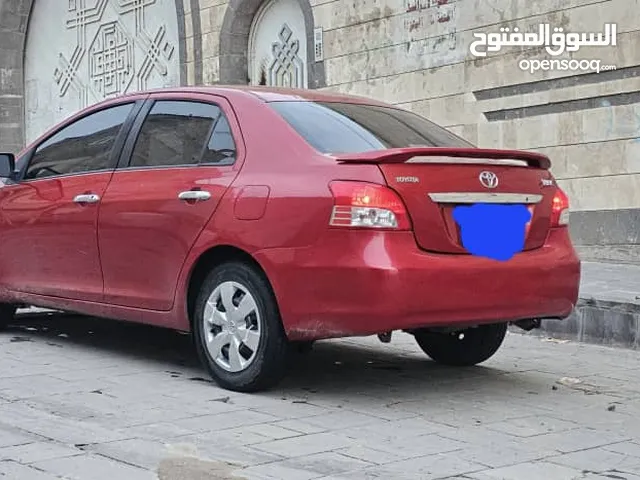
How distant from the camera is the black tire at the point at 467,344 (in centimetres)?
588

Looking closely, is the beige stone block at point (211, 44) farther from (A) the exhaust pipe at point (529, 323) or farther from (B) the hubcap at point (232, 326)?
(A) the exhaust pipe at point (529, 323)

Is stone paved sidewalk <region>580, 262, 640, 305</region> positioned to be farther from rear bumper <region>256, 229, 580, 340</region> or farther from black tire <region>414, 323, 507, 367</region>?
rear bumper <region>256, 229, 580, 340</region>

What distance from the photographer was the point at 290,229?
15.7 feet

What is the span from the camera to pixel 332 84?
14102mm

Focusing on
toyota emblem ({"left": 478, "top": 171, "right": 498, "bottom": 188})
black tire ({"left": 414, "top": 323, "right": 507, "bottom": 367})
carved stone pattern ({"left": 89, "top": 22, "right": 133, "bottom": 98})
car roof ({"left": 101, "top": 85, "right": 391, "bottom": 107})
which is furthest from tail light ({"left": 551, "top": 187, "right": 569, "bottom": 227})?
carved stone pattern ({"left": 89, "top": 22, "right": 133, "bottom": 98})

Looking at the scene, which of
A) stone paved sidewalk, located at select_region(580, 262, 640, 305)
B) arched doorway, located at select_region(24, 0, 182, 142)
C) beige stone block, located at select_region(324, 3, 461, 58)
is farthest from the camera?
arched doorway, located at select_region(24, 0, 182, 142)

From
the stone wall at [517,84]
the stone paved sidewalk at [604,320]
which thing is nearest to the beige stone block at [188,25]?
the stone wall at [517,84]

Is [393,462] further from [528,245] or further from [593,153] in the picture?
[593,153]

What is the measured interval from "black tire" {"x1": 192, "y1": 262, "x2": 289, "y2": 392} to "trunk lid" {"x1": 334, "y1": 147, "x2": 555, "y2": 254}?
758 mm

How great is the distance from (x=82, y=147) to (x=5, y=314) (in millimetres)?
1520

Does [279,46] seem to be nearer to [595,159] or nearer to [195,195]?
[595,159]

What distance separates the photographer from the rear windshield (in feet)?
16.7

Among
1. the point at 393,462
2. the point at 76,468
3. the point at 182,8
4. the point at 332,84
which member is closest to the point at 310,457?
the point at 393,462

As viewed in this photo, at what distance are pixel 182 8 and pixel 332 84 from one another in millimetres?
4175
